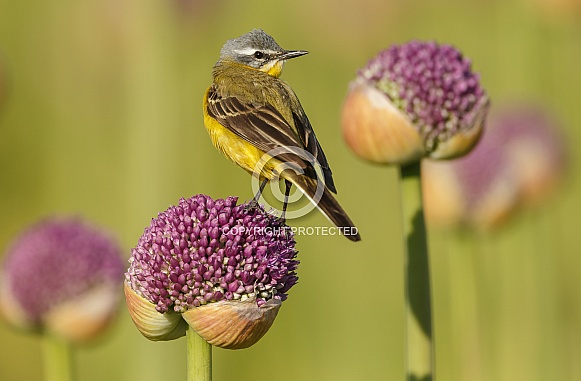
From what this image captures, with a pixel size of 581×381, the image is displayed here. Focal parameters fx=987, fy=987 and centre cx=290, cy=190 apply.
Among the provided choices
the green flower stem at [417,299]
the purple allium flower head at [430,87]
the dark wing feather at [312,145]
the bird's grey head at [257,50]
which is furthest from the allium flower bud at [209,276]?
the bird's grey head at [257,50]

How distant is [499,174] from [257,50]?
132cm

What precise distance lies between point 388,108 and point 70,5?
5.42 meters

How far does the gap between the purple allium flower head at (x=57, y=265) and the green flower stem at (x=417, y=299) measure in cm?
141

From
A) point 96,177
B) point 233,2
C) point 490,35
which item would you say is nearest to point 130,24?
point 233,2

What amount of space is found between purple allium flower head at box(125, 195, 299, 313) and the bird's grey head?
1.99 m

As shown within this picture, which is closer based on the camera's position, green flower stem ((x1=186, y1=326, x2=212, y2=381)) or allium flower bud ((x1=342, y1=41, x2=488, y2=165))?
green flower stem ((x1=186, y1=326, x2=212, y2=381))

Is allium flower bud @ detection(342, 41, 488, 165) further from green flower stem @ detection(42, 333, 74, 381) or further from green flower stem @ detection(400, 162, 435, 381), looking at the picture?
green flower stem @ detection(42, 333, 74, 381)

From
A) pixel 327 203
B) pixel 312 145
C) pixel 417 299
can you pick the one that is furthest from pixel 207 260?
pixel 312 145

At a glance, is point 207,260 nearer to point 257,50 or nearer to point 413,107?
point 413,107

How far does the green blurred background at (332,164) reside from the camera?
474 cm

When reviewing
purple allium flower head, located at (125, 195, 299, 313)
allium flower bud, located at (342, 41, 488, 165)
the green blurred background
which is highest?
allium flower bud, located at (342, 41, 488, 165)

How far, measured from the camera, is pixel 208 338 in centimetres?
231

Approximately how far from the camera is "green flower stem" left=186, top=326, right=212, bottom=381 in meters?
2.29

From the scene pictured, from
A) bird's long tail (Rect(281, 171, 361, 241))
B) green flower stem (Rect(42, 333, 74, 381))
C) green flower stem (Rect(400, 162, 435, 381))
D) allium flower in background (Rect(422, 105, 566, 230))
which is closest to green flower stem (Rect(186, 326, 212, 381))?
bird's long tail (Rect(281, 171, 361, 241))
